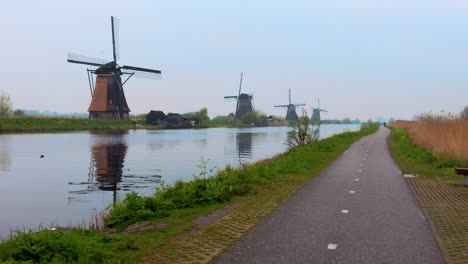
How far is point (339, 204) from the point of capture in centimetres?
960

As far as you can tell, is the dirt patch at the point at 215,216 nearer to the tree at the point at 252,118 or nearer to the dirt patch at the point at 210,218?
the dirt patch at the point at 210,218

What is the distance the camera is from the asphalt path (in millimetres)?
5879

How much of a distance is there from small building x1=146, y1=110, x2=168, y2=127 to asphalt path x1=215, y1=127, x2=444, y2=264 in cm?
9126

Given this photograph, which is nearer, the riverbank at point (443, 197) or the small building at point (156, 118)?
the riverbank at point (443, 197)

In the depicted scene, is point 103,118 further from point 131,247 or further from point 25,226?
point 131,247

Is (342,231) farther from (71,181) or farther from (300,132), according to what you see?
(300,132)

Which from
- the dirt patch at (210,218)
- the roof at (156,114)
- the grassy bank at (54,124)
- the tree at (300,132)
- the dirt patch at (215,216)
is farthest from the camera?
the roof at (156,114)

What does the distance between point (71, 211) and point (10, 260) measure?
23.9 feet

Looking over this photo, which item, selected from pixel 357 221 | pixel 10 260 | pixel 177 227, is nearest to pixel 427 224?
pixel 357 221

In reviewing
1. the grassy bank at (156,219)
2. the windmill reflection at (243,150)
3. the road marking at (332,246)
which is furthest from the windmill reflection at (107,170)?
the road marking at (332,246)

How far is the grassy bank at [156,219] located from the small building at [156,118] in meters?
87.2

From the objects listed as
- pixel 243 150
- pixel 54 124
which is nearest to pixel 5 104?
pixel 54 124

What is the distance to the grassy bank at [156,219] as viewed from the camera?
5844 millimetres

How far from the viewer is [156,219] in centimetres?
873
